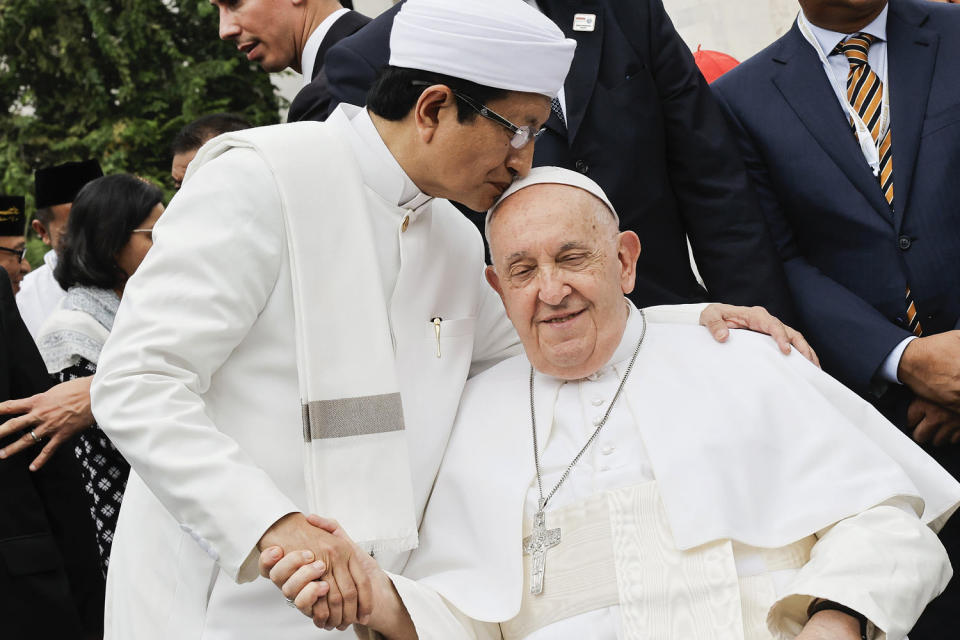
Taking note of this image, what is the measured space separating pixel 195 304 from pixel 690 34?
233 inches

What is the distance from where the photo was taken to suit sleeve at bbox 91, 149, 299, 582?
2529 mm

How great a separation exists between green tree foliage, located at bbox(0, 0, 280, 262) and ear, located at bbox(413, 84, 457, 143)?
11.3 m

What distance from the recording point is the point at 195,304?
103 inches

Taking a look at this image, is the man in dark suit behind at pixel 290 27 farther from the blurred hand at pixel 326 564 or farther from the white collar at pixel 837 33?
the blurred hand at pixel 326 564

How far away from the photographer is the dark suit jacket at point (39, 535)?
159 inches

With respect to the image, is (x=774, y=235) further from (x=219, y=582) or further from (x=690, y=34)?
(x=690, y=34)

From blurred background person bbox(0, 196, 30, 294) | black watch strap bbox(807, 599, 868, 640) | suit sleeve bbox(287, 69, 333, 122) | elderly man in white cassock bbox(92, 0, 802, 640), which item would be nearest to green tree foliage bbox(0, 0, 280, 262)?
blurred background person bbox(0, 196, 30, 294)

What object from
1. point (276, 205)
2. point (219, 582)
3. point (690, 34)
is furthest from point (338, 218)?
point (690, 34)

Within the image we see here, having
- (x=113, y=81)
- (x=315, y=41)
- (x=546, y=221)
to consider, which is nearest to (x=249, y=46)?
(x=315, y=41)

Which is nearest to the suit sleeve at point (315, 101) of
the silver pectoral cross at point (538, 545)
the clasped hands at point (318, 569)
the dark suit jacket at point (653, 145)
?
the dark suit jacket at point (653, 145)

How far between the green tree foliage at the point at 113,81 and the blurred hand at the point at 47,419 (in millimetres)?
9932

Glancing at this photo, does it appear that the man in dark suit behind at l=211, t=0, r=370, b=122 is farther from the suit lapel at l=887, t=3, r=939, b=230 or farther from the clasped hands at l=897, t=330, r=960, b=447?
the clasped hands at l=897, t=330, r=960, b=447

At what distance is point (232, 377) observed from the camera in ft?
9.20

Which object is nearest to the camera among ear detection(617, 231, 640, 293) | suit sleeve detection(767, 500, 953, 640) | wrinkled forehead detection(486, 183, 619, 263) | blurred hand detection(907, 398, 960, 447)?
suit sleeve detection(767, 500, 953, 640)
